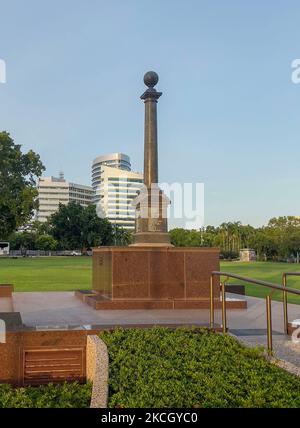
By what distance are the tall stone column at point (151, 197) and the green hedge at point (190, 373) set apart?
19.6ft

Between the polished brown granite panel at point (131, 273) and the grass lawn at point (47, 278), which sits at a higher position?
the polished brown granite panel at point (131, 273)

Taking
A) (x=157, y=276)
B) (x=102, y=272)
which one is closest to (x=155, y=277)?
(x=157, y=276)

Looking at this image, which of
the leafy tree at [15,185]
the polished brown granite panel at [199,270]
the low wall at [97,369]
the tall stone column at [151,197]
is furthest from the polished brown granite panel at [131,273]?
the leafy tree at [15,185]

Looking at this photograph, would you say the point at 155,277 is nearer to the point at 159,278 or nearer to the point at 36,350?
the point at 159,278

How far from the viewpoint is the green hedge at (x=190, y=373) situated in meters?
4.03

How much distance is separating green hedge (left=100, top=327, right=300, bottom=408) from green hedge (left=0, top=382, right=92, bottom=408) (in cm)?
35

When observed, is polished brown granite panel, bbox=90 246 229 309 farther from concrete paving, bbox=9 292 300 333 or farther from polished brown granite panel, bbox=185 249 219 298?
concrete paving, bbox=9 292 300 333

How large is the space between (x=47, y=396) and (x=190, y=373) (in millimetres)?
1405

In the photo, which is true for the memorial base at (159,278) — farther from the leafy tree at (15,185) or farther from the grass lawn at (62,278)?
the leafy tree at (15,185)

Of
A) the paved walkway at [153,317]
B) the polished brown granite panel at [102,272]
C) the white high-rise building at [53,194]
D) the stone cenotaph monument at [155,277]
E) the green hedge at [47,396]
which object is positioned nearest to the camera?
→ the green hedge at [47,396]

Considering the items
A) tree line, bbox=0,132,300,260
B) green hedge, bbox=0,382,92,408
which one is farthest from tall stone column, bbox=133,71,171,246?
tree line, bbox=0,132,300,260

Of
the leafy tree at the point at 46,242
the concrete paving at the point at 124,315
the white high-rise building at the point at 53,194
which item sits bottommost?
the concrete paving at the point at 124,315

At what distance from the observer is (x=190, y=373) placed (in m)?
4.63

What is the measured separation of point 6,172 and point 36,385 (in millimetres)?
27608
